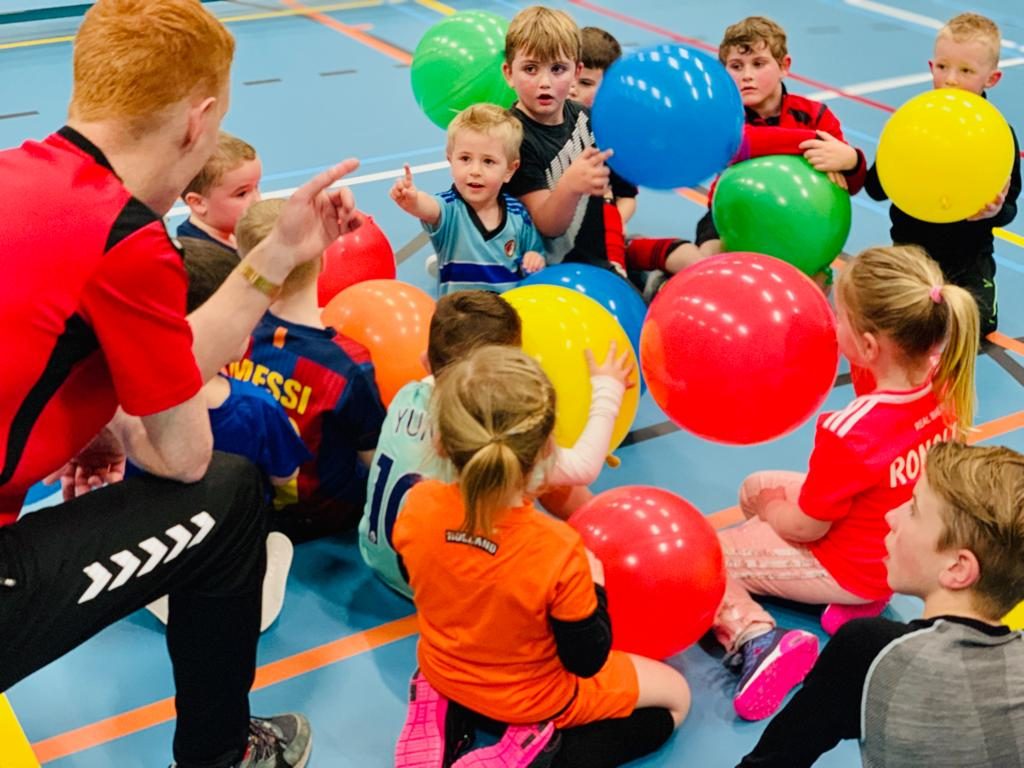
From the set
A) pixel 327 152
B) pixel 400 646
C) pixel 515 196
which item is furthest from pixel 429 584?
pixel 327 152

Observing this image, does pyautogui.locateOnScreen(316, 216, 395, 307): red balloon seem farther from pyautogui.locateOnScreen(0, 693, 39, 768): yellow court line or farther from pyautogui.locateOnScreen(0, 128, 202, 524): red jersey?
pyautogui.locateOnScreen(0, 128, 202, 524): red jersey

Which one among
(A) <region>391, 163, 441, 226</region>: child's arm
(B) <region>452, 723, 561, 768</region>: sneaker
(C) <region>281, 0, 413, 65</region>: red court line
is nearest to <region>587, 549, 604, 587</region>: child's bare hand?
(B) <region>452, 723, 561, 768</region>: sneaker

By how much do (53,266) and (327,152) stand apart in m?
4.33

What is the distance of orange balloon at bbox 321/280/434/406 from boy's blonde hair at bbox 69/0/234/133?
4.47 feet

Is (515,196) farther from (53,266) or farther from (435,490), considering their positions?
(53,266)

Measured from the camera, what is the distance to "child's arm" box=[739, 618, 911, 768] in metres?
1.77

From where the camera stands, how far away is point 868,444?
2496 mm

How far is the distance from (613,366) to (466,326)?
48cm

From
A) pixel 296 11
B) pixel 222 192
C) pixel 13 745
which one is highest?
pixel 222 192

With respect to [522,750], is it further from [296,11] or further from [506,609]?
[296,11]

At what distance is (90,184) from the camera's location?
1.70m

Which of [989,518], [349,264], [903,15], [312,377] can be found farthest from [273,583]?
[903,15]

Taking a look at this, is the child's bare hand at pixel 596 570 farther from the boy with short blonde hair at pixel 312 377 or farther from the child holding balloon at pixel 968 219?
the child holding balloon at pixel 968 219

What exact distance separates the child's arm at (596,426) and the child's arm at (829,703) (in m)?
0.79
